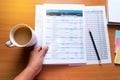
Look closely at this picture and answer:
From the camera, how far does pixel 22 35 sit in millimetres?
857

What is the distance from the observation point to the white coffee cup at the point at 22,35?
0.84 meters

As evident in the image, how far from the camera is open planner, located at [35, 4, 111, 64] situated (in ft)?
2.93

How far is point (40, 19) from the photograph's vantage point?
93 cm

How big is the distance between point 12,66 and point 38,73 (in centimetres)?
11

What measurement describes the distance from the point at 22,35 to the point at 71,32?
8.2 inches

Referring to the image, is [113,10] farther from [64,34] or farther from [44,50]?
[44,50]

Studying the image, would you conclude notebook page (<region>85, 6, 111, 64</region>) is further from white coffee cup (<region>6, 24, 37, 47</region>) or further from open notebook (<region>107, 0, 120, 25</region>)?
white coffee cup (<region>6, 24, 37, 47</region>)

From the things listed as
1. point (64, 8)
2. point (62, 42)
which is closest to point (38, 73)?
point (62, 42)

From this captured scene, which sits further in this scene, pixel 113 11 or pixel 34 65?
pixel 113 11

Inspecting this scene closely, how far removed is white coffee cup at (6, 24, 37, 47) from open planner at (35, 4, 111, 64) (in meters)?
0.07

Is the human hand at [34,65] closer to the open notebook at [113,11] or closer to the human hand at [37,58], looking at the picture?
the human hand at [37,58]

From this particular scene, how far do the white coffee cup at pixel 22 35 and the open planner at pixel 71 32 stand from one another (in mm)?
65

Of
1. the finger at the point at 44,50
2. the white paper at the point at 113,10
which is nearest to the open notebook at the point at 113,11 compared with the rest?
the white paper at the point at 113,10

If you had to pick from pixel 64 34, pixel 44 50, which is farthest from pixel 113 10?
pixel 44 50
